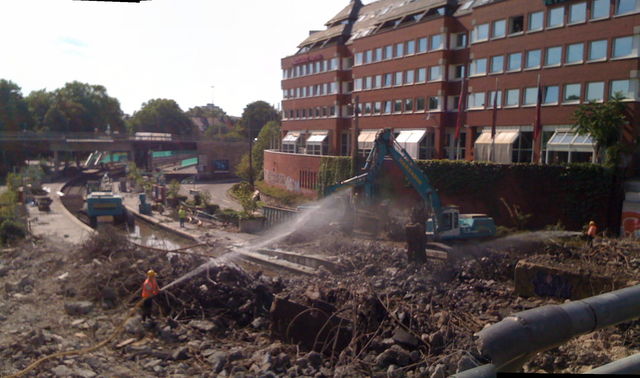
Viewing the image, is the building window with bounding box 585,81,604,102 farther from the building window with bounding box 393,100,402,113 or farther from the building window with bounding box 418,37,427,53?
the building window with bounding box 393,100,402,113

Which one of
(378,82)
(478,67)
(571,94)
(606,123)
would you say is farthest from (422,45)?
(606,123)

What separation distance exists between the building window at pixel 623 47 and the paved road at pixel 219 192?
95.7 feet

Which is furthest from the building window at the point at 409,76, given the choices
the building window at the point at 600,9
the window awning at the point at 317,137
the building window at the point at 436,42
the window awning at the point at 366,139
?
the building window at the point at 600,9

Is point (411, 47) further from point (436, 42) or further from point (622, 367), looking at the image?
point (622, 367)

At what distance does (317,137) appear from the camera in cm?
5391

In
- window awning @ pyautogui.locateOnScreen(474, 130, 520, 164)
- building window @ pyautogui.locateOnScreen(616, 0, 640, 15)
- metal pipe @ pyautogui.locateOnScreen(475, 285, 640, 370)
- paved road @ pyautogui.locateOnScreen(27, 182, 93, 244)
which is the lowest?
paved road @ pyautogui.locateOnScreen(27, 182, 93, 244)

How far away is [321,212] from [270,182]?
29986 millimetres

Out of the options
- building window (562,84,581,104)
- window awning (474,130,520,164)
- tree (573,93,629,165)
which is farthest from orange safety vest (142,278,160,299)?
building window (562,84,581,104)

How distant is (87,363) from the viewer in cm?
1126

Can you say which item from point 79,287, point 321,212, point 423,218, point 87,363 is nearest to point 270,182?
point 321,212

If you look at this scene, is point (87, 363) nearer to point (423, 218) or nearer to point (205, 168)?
point (423, 218)

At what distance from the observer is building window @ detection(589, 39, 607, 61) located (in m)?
28.8

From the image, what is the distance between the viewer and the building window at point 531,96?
32.6 meters

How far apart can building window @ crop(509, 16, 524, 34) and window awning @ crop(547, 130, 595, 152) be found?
740 centimetres
